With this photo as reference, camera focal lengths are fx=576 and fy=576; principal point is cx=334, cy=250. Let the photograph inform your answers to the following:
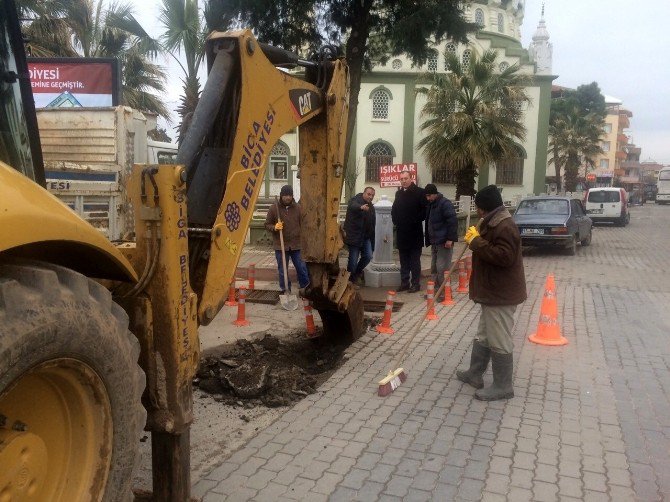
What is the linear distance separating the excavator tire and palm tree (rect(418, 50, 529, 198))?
22.7 metres

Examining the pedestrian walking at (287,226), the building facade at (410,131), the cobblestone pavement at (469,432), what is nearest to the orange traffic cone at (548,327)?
the cobblestone pavement at (469,432)

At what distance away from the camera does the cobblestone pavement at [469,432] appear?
11.8 feet

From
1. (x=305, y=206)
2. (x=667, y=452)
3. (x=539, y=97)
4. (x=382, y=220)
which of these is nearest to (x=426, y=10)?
(x=382, y=220)

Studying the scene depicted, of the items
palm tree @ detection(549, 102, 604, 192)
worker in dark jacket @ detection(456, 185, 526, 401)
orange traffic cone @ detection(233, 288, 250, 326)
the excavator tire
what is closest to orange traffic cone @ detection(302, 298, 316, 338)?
orange traffic cone @ detection(233, 288, 250, 326)

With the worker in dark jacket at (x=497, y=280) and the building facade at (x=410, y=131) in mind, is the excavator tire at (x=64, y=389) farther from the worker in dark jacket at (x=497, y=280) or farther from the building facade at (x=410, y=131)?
the building facade at (x=410, y=131)

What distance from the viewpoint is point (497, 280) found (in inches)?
195

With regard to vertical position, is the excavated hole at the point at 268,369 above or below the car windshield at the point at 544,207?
below

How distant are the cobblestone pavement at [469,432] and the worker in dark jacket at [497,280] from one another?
0.29 metres

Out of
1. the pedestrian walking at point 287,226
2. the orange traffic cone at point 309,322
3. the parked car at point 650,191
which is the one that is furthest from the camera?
the parked car at point 650,191

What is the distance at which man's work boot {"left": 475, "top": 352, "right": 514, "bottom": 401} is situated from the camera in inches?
198

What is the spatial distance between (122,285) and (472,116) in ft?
76.3

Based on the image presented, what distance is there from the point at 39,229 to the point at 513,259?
12.7 feet

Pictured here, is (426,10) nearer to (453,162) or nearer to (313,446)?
(313,446)

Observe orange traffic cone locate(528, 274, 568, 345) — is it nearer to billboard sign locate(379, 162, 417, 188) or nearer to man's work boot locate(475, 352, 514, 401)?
man's work boot locate(475, 352, 514, 401)
